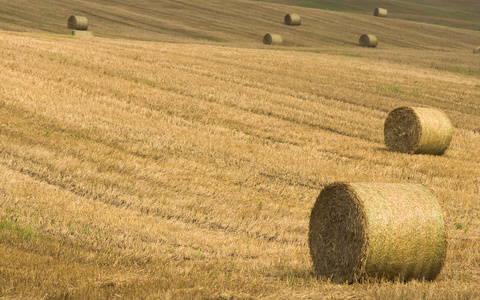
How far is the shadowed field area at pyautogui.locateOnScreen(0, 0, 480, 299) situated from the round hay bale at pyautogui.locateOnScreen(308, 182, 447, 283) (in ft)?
0.88

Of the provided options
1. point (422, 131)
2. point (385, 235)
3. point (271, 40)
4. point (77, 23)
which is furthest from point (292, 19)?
point (385, 235)

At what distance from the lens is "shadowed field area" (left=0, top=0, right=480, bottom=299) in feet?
21.2

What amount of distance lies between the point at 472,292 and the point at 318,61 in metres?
23.8

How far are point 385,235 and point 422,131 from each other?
7.78 m

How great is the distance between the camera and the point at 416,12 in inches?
3056

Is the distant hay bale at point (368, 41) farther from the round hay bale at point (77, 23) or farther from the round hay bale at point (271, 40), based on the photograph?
the round hay bale at point (77, 23)

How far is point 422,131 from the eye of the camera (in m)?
13.6

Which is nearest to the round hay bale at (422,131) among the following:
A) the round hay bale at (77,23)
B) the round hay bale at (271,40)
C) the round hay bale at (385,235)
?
the round hay bale at (385,235)

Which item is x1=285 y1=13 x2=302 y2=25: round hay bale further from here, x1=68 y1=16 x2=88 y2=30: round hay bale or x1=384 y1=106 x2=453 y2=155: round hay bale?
x1=384 y1=106 x2=453 y2=155: round hay bale

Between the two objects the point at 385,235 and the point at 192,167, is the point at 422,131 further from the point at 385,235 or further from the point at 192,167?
the point at 385,235

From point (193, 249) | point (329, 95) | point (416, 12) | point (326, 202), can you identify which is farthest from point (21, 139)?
point (416, 12)

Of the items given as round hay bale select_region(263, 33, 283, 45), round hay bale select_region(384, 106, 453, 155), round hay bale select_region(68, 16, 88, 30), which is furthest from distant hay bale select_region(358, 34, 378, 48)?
round hay bale select_region(384, 106, 453, 155)

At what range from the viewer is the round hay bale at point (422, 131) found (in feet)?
44.8

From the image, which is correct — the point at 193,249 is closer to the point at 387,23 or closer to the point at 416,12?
the point at 387,23
